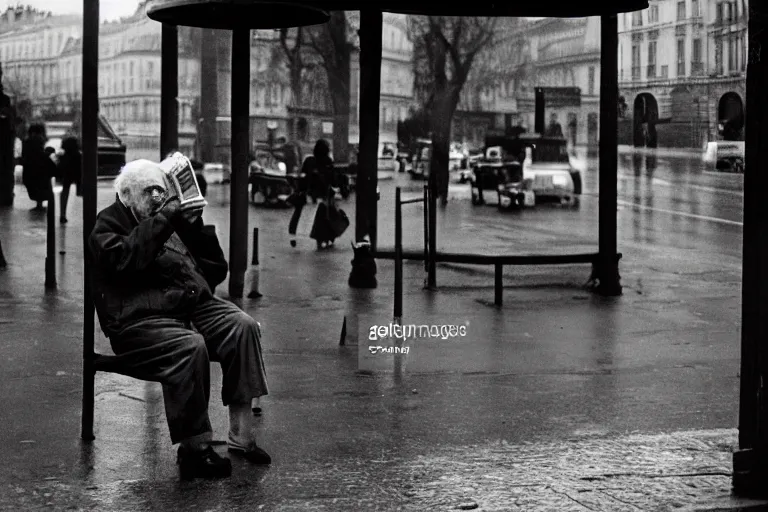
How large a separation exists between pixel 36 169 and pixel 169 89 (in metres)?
4.94

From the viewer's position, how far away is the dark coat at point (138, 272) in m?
→ 6.30

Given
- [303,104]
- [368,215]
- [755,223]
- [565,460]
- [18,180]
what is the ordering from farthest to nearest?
1. [18,180]
2. [303,104]
3. [368,215]
4. [565,460]
5. [755,223]

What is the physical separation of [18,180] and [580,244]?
7749mm

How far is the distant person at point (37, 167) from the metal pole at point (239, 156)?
5530mm

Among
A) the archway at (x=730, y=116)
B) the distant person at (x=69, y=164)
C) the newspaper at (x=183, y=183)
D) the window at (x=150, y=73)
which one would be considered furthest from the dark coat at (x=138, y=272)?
the archway at (x=730, y=116)

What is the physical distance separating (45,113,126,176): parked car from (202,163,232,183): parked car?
94 cm

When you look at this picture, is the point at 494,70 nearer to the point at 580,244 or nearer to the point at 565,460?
the point at 580,244

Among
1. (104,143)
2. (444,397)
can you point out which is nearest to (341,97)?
(104,143)

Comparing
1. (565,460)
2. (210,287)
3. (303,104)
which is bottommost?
(565,460)

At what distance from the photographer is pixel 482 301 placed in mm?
12742

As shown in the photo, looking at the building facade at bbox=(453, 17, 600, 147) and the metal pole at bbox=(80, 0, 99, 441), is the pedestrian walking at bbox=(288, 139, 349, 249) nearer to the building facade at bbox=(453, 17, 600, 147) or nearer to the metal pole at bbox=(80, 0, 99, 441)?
the building facade at bbox=(453, 17, 600, 147)

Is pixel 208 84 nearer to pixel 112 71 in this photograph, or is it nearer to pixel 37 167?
pixel 112 71

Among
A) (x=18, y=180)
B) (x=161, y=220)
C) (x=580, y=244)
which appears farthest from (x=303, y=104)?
(x=161, y=220)

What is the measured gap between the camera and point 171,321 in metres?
6.47
